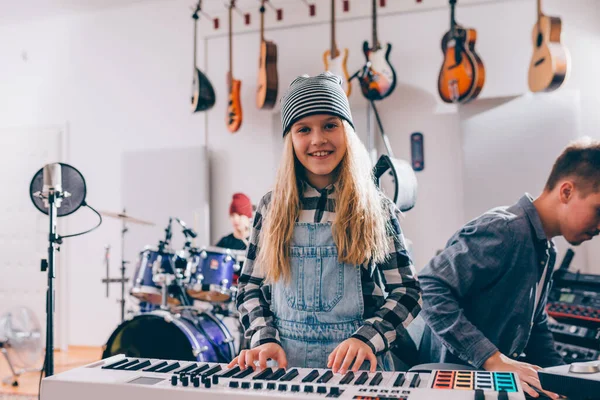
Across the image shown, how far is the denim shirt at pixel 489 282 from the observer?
1.56 meters

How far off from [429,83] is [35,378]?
399cm

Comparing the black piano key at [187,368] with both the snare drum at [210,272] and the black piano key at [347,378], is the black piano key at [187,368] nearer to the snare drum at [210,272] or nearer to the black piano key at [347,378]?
the black piano key at [347,378]

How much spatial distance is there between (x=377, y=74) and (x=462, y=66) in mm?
630

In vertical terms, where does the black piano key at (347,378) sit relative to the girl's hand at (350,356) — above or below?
below

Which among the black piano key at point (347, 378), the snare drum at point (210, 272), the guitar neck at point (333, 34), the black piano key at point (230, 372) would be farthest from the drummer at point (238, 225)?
the black piano key at point (347, 378)

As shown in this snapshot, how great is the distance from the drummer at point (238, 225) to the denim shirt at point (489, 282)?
10.3 ft

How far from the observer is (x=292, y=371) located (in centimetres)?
121

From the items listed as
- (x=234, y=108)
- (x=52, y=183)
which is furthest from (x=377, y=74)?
(x=52, y=183)

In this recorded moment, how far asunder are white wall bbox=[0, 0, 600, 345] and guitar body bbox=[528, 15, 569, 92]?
449 mm

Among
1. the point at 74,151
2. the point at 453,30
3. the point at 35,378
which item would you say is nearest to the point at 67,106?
the point at 74,151

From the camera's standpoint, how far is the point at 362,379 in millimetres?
1148

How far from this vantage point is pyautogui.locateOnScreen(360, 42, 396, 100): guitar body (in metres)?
4.39

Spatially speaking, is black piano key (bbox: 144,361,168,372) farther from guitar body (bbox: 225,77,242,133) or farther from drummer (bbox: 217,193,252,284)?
guitar body (bbox: 225,77,242,133)

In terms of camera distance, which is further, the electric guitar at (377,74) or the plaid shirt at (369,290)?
the electric guitar at (377,74)
